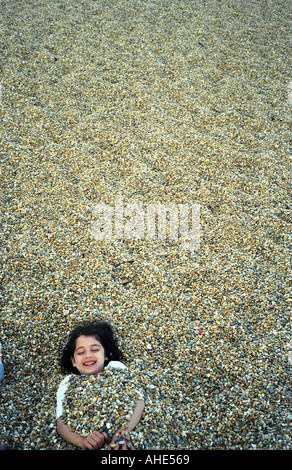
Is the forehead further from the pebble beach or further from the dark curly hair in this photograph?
the pebble beach

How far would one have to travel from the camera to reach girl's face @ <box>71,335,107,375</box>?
215 cm

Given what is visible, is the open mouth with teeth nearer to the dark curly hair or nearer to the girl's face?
the girl's face

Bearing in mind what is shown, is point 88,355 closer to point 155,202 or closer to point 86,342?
point 86,342

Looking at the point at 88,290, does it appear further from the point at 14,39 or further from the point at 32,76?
the point at 14,39

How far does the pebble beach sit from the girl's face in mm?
172

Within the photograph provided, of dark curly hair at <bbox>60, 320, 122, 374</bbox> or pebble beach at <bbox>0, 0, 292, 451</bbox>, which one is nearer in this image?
pebble beach at <bbox>0, 0, 292, 451</bbox>

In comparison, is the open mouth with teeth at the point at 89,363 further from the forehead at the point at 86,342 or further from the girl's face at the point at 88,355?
the forehead at the point at 86,342

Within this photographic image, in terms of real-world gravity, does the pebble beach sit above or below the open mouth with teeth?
above

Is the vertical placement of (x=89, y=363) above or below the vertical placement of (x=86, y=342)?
below

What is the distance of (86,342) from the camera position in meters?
2.20

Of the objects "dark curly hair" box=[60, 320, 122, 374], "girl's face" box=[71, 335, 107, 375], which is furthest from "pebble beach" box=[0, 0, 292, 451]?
"girl's face" box=[71, 335, 107, 375]

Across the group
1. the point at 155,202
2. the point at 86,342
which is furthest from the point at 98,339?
the point at 155,202

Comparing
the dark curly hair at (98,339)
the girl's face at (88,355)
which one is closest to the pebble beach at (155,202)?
the dark curly hair at (98,339)

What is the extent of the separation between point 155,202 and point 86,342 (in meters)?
1.50
